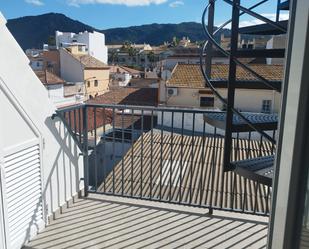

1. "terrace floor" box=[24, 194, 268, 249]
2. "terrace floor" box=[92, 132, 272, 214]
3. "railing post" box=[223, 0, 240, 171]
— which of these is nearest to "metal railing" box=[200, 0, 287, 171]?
"railing post" box=[223, 0, 240, 171]

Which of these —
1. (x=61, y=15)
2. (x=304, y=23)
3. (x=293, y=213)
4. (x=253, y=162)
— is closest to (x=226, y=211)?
(x=253, y=162)

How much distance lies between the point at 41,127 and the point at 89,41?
41311 millimetres

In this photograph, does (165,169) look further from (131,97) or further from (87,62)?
(87,62)

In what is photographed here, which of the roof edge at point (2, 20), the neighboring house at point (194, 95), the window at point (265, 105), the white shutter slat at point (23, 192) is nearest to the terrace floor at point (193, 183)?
the white shutter slat at point (23, 192)

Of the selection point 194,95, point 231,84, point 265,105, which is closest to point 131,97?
point 194,95

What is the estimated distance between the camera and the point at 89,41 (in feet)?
136

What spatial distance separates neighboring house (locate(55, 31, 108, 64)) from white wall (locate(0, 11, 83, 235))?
38.6m

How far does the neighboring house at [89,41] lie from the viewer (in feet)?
136

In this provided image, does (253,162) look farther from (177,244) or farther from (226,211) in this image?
(226,211)

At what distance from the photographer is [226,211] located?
2881 millimetres

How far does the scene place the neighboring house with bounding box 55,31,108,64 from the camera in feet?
136

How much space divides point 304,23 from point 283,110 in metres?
0.21

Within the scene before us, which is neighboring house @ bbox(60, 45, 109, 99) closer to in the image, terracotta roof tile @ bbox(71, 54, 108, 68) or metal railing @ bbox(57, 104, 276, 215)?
terracotta roof tile @ bbox(71, 54, 108, 68)

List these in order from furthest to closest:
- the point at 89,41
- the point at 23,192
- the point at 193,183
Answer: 1. the point at 89,41
2. the point at 193,183
3. the point at 23,192
